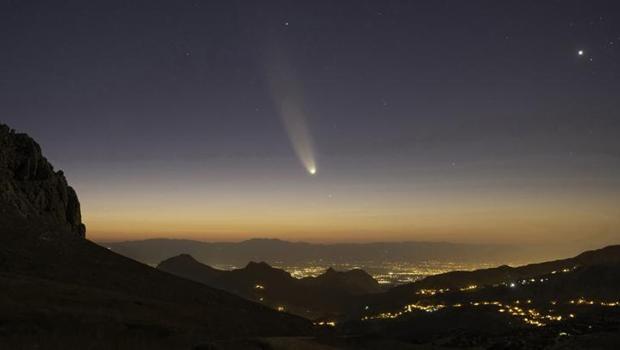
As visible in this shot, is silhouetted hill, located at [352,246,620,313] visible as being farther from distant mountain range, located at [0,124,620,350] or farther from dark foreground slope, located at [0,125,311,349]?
dark foreground slope, located at [0,125,311,349]

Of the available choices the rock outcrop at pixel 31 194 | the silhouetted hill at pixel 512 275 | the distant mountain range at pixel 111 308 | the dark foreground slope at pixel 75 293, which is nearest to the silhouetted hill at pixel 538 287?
the silhouetted hill at pixel 512 275

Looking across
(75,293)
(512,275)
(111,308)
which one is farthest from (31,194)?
(512,275)

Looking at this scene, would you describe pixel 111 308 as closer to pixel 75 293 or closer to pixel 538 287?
pixel 75 293

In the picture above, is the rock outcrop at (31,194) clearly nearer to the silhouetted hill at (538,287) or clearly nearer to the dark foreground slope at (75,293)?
the dark foreground slope at (75,293)

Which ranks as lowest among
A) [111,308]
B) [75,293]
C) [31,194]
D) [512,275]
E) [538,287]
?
[512,275]

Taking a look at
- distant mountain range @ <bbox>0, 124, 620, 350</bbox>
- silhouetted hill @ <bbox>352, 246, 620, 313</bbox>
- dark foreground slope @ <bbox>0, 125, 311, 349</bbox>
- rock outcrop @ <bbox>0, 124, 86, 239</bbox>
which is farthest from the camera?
silhouetted hill @ <bbox>352, 246, 620, 313</bbox>

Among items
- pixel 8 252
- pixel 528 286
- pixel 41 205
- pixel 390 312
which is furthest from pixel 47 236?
pixel 528 286

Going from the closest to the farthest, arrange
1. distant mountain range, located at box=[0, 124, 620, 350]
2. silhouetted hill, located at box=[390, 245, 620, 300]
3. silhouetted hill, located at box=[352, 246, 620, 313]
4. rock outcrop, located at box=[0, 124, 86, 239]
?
distant mountain range, located at box=[0, 124, 620, 350] → rock outcrop, located at box=[0, 124, 86, 239] → silhouetted hill, located at box=[352, 246, 620, 313] → silhouetted hill, located at box=[390, 245, 620, 300]

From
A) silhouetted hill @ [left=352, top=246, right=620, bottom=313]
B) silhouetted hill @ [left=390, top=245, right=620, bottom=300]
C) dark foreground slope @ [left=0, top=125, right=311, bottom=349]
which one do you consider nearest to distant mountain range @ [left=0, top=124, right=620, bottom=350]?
dark foreground slope @ [left=0, top=125, right=311, bottom=349]
